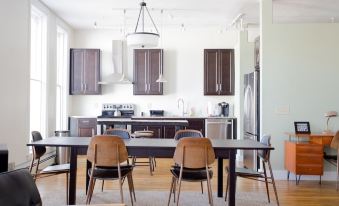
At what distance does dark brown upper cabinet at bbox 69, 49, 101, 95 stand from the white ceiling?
707 millimetres

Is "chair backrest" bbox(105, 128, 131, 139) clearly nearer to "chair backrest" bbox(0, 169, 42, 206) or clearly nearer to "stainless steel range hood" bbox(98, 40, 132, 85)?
"chair backrest" bbox(0, 169, 42, 206)

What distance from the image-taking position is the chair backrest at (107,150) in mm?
3568

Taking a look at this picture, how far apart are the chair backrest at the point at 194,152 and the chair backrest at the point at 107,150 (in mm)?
613

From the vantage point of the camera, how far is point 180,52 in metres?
8.28

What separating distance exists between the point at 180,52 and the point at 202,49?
560 millimetres

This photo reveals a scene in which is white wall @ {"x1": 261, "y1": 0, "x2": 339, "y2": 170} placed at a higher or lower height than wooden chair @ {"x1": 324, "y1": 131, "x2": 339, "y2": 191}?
higher

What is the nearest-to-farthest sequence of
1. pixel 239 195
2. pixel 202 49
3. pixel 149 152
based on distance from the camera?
pixel 149 152 → pixel 239 195 → pixel 202 49

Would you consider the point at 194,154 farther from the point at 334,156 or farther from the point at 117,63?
the point at 117,63

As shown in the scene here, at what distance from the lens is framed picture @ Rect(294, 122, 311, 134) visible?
5436mm

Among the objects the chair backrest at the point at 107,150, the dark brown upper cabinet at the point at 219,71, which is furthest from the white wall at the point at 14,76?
the dark brown upper cabinet at the point at 219,71

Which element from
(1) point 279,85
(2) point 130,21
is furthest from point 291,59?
(2) point 130,21

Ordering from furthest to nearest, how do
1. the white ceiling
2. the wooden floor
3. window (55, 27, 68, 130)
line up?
window (55, 27, 68, 130)
the white ceiling
the wooden floor

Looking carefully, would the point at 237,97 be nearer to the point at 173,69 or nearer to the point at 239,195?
the point at 173,69

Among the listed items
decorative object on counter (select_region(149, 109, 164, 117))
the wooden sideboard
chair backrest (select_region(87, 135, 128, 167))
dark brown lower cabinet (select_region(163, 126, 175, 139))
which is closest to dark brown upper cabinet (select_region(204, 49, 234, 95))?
decorative object on counter (select_region(149, 109, 164, 117))
